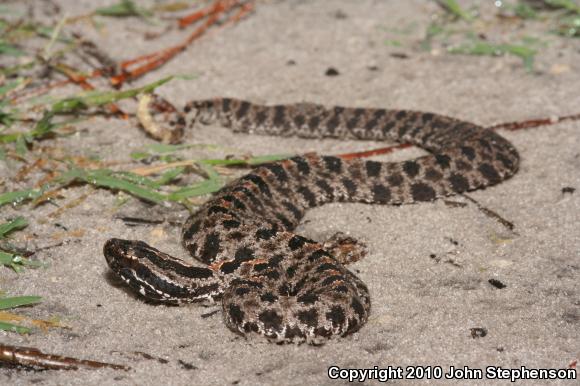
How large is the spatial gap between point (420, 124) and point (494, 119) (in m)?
1.08

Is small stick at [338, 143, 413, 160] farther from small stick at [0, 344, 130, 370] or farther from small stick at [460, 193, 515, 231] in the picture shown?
small stick at [0, 344, 130, 370]

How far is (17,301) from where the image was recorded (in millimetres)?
7047

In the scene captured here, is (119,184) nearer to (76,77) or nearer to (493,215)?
(76,77)

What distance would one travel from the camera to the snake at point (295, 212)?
7.03m

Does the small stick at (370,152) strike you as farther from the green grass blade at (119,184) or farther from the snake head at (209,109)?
the green grass blade at (119,184)

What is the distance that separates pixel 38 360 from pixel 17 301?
0.84m

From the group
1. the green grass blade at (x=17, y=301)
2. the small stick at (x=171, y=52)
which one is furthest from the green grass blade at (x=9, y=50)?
the green grass blade at (x=17, y=301)

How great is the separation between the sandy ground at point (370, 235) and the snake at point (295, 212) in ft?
0.56

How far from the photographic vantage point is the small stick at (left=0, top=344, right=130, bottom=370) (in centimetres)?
639

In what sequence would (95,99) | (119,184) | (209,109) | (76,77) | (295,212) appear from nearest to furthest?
(119,184), (295,212), (95,99), (209,109), (76,77)

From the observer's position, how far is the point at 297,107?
428 inches

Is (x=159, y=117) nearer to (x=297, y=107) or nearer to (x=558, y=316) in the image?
(x=297, y=107)

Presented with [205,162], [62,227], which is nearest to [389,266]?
[205,162]

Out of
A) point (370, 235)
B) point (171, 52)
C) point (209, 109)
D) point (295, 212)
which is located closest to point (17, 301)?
point (295, 212)
